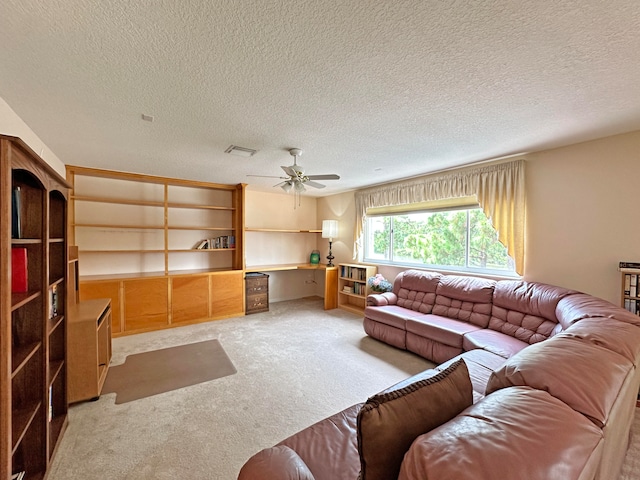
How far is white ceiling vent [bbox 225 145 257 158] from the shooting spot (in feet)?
9.80

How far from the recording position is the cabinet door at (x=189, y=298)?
4.36m

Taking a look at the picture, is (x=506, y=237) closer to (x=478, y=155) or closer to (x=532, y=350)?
(x=478, y=155)

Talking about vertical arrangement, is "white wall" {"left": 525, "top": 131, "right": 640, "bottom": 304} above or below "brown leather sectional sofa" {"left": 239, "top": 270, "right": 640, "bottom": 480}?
above

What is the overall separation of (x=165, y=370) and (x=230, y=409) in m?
1.12

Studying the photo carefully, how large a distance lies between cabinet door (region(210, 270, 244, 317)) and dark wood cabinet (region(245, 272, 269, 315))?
109mm

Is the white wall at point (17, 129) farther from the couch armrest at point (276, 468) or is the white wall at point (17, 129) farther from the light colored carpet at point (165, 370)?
the couch armrest at point (276, 468)

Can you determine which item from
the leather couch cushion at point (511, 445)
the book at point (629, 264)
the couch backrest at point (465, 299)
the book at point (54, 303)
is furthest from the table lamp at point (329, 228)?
the leather couch cushion at point (511, 445)

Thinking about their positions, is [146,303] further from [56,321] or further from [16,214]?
[16,214]

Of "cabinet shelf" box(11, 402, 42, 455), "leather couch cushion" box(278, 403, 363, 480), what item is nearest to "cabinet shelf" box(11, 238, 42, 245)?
"cabinet shelf" box(11, 402, 42, 455)

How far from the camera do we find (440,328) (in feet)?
9.83

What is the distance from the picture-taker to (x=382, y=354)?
3.33m

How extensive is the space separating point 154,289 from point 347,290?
3.31m

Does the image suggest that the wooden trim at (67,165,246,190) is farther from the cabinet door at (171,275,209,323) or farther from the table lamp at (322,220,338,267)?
the table lamp at (322,220,338,267)

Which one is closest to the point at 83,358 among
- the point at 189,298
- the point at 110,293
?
the point at 110,293
